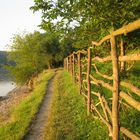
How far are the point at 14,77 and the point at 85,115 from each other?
38.2m

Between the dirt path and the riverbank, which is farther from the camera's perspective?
the riverbank

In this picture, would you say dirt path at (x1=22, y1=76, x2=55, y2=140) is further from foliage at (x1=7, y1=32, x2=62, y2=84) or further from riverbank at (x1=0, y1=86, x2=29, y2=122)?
foliage at (x1=7, y1=32, x2=62, y2=84)

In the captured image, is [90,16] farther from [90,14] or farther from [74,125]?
[74,125]

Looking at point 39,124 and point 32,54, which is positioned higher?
point 32,54

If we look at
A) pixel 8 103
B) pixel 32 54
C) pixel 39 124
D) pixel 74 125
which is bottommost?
pixel 8 103

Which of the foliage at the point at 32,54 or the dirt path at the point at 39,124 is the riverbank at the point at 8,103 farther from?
the foliage at the point at 32,54

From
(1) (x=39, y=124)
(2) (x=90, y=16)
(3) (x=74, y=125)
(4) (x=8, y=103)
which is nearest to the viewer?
(3) (x=74, y=125)

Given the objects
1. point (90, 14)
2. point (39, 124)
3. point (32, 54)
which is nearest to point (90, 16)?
point (90, 14)

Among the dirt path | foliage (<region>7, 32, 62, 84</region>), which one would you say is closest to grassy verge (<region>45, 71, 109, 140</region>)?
the dirt path

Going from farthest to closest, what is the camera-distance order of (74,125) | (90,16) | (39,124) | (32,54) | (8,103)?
(32,54) < (8,103) < (90,16) < (39,124) < (74,125)

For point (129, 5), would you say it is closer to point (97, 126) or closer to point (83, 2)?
point (83, 2)

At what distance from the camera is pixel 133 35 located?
13883 millimetres

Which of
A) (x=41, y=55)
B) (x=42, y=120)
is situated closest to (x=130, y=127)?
(x=42, y=120)

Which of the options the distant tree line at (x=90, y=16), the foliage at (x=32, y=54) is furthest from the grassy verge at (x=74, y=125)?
the foliage at (x=32, y=54)
